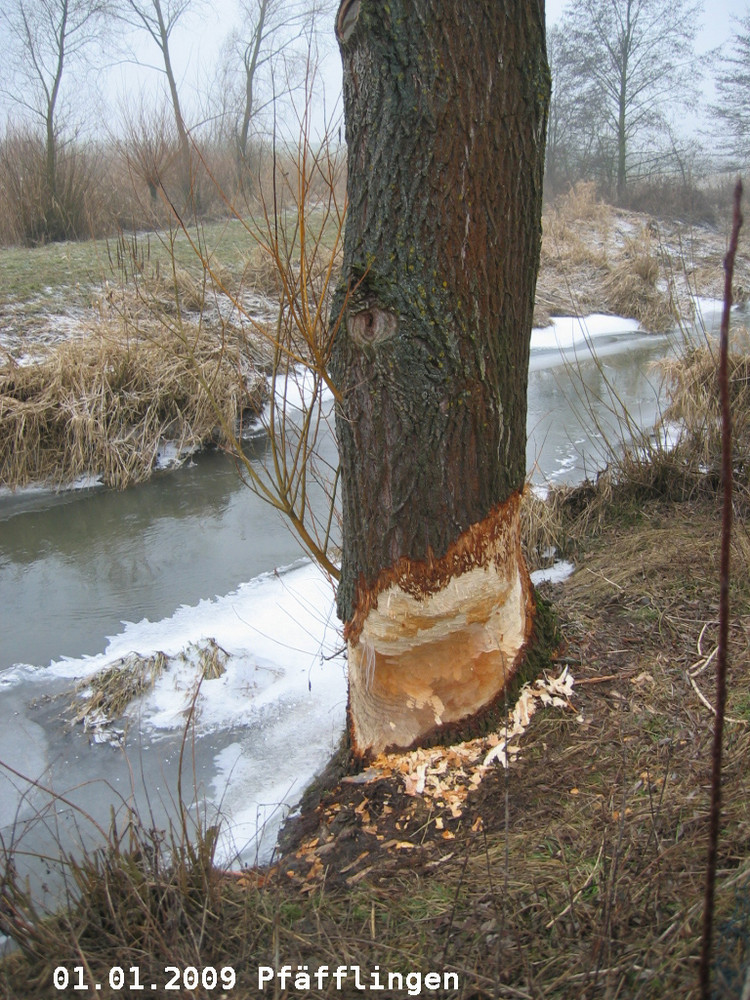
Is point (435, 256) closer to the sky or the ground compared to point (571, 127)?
closer to the ground

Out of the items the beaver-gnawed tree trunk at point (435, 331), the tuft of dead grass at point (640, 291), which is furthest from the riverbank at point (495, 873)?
the tuft of dead grass at point (640, 291)

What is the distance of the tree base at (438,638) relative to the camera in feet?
7.63

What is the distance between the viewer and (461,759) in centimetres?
239

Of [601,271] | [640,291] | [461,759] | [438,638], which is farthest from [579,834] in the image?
[601,271]

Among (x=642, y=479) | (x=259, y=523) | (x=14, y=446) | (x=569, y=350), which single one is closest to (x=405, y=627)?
(x=642, y=479)

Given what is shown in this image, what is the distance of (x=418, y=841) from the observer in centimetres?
213

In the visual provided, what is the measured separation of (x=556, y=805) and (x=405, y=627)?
0.66 m

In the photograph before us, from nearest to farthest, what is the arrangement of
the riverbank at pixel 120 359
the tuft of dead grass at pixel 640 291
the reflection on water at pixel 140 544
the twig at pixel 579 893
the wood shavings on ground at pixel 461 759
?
the twig at pixel 579 893
the wood shavings on ground at pixel 461 759
the reflection on water at pixel 140 544
the riverbank at pixel 120 359
the tuft of dead grass at pixel 640 291

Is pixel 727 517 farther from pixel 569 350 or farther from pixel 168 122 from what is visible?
pixel 168 122

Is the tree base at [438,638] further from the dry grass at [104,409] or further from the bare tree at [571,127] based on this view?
the bare tree at [571,127]

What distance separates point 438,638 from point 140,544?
3.48 m

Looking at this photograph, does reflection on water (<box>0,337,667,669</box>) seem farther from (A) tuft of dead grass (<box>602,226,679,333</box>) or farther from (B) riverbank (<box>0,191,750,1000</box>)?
(A) tuft of dead grass (<box>602,226,679,333</box>)

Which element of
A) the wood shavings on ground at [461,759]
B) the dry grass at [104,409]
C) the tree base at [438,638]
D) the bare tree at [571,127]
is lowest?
the wood shavings on ground at [461,759]

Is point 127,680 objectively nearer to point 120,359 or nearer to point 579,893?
point 579,893
